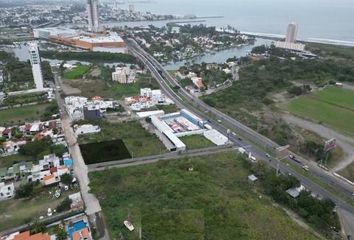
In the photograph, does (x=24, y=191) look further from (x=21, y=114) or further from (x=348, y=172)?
(x=348, y=172)

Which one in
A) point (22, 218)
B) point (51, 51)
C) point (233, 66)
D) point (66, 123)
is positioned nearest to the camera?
point (22, 218)

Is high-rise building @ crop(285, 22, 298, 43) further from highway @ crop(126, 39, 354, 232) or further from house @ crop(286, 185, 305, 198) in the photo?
house @ crop(286, 185, 305, 198)

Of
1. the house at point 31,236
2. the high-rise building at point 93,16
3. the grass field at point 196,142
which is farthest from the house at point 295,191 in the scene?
the high-rise building at point 93,16

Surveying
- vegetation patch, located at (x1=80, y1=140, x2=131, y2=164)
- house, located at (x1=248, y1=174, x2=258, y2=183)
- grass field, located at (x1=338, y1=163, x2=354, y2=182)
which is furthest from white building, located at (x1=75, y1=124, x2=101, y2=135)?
grass field, located at (x1=338, y1=163, x2=354, y2=182)

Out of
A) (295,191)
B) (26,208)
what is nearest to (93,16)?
(26,208)

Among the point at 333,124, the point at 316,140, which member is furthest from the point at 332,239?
the point at 333,124

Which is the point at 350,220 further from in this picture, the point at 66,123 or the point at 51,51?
the point at 51,51
